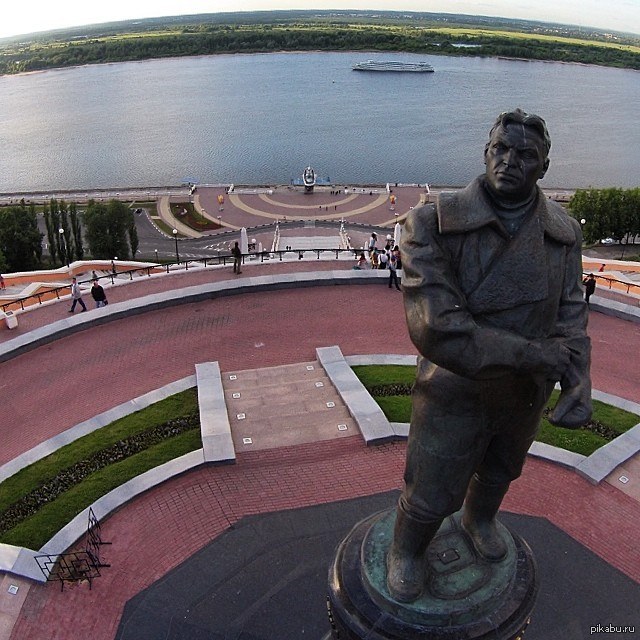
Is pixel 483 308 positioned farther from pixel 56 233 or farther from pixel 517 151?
pixel 56 233

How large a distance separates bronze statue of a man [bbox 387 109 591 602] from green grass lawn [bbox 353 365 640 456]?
593cm

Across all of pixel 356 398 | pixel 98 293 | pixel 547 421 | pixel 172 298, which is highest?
Answer: pixel 98 293

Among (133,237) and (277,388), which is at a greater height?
(277,388)

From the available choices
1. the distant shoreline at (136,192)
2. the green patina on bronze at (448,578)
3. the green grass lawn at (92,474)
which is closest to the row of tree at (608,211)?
the distant shoreline at (136,192)

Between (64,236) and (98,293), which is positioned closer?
(98,293)

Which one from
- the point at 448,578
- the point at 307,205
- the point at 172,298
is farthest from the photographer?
the point at 307,205

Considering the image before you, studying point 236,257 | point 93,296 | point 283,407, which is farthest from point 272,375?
point 236,257

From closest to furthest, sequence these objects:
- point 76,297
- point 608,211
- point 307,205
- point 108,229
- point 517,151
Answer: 1. point 517,151
2. point 76,297
3. point 108,229
4. point 608,211
5. point 307,205

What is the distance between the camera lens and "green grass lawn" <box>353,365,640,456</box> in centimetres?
1155

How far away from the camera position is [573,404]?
475 centimetres

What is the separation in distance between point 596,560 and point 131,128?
8699 cm

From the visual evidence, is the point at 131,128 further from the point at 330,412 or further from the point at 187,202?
the point at 330,412

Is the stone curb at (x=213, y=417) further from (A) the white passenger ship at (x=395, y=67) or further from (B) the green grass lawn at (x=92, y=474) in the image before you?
(A) the white passenger ship at (x=395, y=67)

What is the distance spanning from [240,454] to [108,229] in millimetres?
34501
